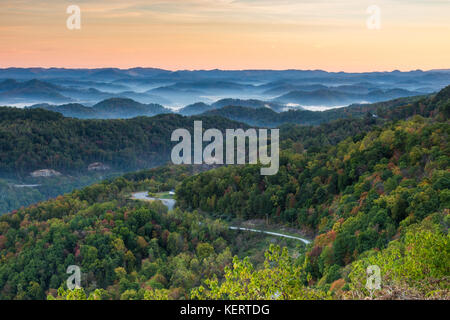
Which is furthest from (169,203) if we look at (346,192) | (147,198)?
(346,192)

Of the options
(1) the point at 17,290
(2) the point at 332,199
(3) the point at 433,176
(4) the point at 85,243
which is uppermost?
(3) the point at 433,176

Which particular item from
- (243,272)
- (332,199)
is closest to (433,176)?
(332,199)

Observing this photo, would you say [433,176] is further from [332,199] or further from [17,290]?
[17,290]

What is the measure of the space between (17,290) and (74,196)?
35775 millimetres

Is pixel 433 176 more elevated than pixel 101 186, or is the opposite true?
pixel 433 176
